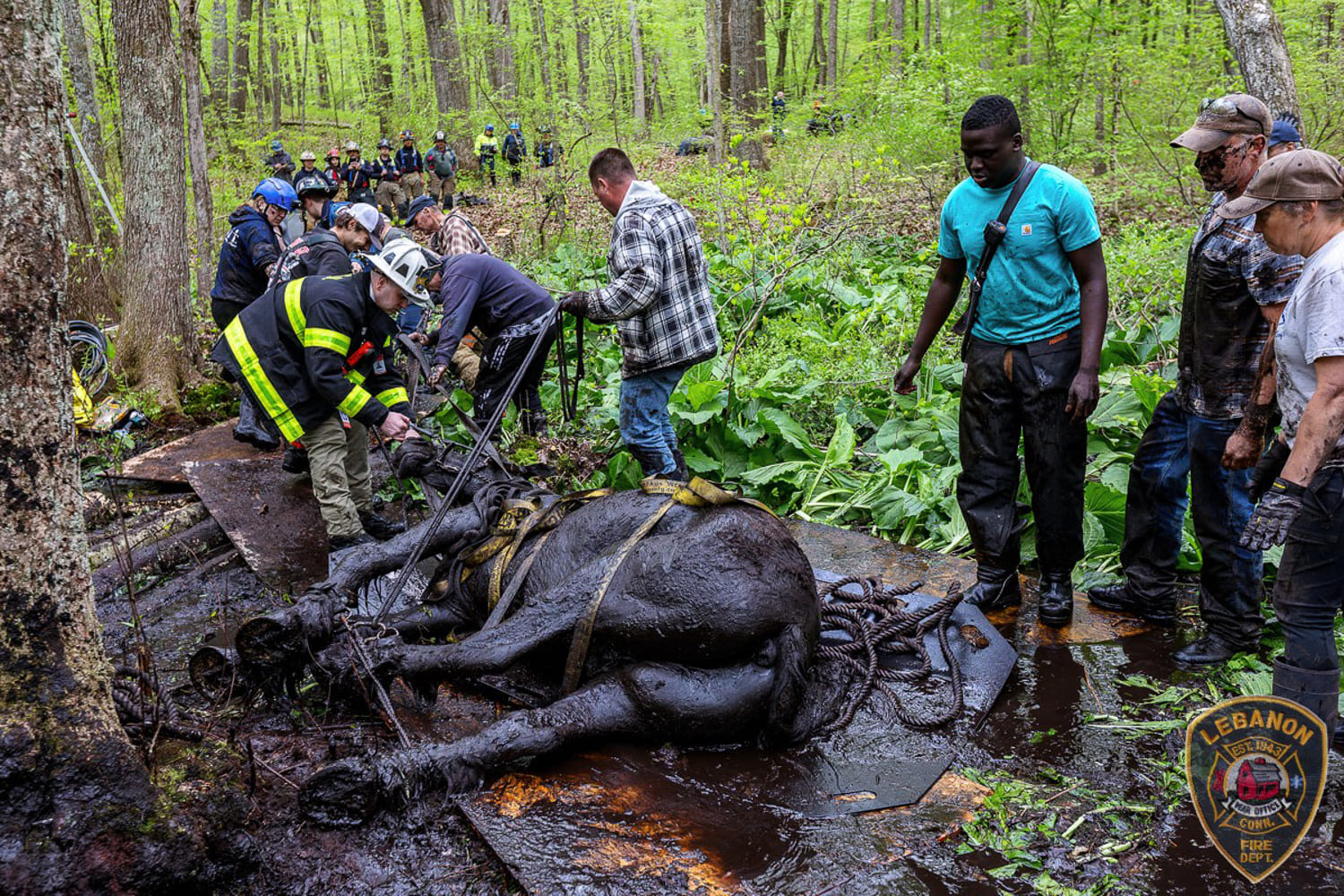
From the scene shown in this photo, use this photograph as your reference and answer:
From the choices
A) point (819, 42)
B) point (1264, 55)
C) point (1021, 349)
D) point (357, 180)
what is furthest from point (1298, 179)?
point (819, 42)

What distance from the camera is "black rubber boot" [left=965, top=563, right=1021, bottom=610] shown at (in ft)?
14.4

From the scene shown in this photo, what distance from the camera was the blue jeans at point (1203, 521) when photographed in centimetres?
391

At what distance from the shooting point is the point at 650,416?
18.3ft

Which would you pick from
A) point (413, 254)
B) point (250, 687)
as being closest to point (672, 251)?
point (413, 254)

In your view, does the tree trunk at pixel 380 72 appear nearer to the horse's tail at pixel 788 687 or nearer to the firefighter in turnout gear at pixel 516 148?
the firefighter in turnout gear at pixel 516 148

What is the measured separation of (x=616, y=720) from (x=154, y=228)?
308 inches

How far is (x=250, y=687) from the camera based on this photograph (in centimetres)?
342

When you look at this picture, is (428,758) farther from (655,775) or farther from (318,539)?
(318,539)

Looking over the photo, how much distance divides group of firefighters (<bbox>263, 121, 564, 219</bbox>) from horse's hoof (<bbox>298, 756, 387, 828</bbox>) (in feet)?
40.4

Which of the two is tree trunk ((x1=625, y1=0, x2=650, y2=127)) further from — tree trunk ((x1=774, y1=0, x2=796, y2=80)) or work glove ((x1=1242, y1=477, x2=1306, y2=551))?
work glove ((x1=1242, y1=477, x2=1306, y2=551))

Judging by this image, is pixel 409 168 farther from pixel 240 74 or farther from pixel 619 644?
pixel 619 644

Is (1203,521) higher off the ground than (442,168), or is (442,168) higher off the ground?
(442,168)

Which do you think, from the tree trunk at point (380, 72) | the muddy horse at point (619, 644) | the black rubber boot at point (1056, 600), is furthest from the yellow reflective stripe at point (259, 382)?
the tree trunk at point (380, 72)

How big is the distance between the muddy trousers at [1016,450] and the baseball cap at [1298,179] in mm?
1191
